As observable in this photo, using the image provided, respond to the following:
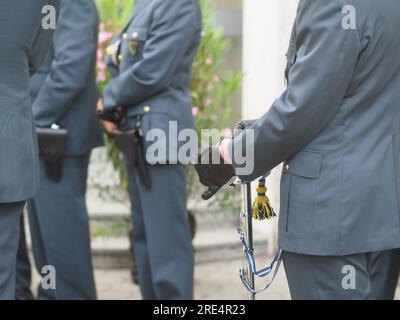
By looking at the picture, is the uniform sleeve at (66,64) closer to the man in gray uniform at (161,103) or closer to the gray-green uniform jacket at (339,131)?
the man in gray uniform at (161,103)

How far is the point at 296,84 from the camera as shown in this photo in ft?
7.65

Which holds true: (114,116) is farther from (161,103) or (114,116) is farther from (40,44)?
(40,44)

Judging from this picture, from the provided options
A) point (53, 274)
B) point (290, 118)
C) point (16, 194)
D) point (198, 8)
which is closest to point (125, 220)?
point (53, 274)

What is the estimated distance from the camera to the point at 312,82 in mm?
2297

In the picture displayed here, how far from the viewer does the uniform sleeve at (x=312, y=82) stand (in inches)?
89.1

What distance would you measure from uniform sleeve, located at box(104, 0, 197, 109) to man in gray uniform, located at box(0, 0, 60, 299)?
115 cm

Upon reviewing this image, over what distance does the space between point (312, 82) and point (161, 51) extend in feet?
5.18

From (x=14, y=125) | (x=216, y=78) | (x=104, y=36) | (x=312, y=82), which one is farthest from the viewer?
(x=216, y=78)

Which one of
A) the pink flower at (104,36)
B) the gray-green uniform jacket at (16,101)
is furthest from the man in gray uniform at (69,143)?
the gray-green uniform jacket at (16,101)

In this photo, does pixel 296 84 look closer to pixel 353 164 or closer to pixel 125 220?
pixel 353 164

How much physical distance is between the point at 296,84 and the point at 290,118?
0.34 ft

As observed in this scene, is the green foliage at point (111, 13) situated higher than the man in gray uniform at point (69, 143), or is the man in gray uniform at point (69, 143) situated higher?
the green foliage at point (111, 13)

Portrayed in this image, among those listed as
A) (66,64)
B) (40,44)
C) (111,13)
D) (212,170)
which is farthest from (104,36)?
(212,170)

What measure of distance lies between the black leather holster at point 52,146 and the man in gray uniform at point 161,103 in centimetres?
27
